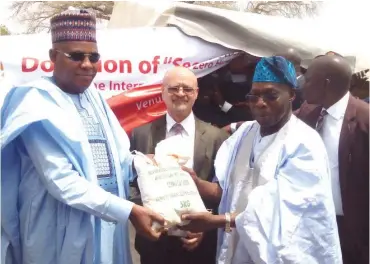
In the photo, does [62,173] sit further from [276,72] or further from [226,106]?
[226,106]

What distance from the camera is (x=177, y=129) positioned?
361 cm

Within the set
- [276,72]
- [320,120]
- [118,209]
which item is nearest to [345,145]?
[320,120]

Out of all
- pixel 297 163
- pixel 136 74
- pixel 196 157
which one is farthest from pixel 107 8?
pixel 297 163

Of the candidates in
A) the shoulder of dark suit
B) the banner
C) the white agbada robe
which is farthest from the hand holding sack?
the banner

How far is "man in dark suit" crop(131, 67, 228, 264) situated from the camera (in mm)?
3480

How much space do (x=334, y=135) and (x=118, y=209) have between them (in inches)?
63.2

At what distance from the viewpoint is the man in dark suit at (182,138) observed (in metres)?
3.48

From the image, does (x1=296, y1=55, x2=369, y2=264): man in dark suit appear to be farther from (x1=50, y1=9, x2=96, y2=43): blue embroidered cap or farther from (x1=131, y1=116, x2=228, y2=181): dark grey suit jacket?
(x1=50, y1=9, x2=96, y2=43): blue embroidered cap

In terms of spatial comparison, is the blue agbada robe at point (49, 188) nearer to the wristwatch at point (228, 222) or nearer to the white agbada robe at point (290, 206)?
the wristwatch at point (228, 222)

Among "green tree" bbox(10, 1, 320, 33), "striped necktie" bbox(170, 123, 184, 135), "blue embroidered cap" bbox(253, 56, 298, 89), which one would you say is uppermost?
"green tree" bbox(10, 1, 320, 33)

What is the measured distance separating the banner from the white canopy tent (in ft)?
0.36

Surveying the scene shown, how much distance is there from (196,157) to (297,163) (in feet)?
3.12

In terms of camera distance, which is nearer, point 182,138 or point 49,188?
point 49,188

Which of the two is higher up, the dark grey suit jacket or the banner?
the banner
